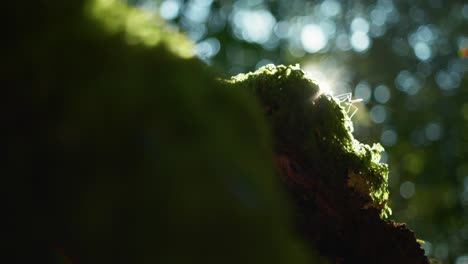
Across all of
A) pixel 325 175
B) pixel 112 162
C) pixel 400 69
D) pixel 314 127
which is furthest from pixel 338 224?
pixel 400 69

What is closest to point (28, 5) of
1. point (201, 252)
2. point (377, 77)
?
point (201, 252)

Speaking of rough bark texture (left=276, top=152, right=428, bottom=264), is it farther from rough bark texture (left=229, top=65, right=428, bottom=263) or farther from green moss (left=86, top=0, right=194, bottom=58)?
green moss (left=86, top=0, right=194, bottom=58)

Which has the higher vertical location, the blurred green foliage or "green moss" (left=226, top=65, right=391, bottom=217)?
"green moss" (left=226, top=65, right=391, bottom=217)

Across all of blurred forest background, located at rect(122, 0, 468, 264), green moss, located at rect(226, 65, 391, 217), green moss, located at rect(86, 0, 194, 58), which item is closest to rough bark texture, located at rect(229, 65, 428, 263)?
Answer: green moss, located at rect(226, 65, 391, 217)

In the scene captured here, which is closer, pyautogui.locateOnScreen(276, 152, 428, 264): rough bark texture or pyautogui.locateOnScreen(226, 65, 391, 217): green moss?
pyautogui.locateOnScreen(276, 152, 428, 264): rough bark texture

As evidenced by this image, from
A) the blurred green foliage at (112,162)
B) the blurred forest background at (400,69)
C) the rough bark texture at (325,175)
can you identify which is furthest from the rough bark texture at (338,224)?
the blurred forest background at (400,69)

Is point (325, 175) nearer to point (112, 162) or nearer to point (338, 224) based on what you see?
point (338, 224)

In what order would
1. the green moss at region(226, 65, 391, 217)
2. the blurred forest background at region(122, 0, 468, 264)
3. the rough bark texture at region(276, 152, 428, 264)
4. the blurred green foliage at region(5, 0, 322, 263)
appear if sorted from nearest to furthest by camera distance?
the blurred green foliage at region(5, 0, 322, 263) → the rough bark texture at region(276, 152, 428, 264) → the green moss at region(226, 65, 391, 217) → the blurred forest background at region(122, 0, 468, 264)
